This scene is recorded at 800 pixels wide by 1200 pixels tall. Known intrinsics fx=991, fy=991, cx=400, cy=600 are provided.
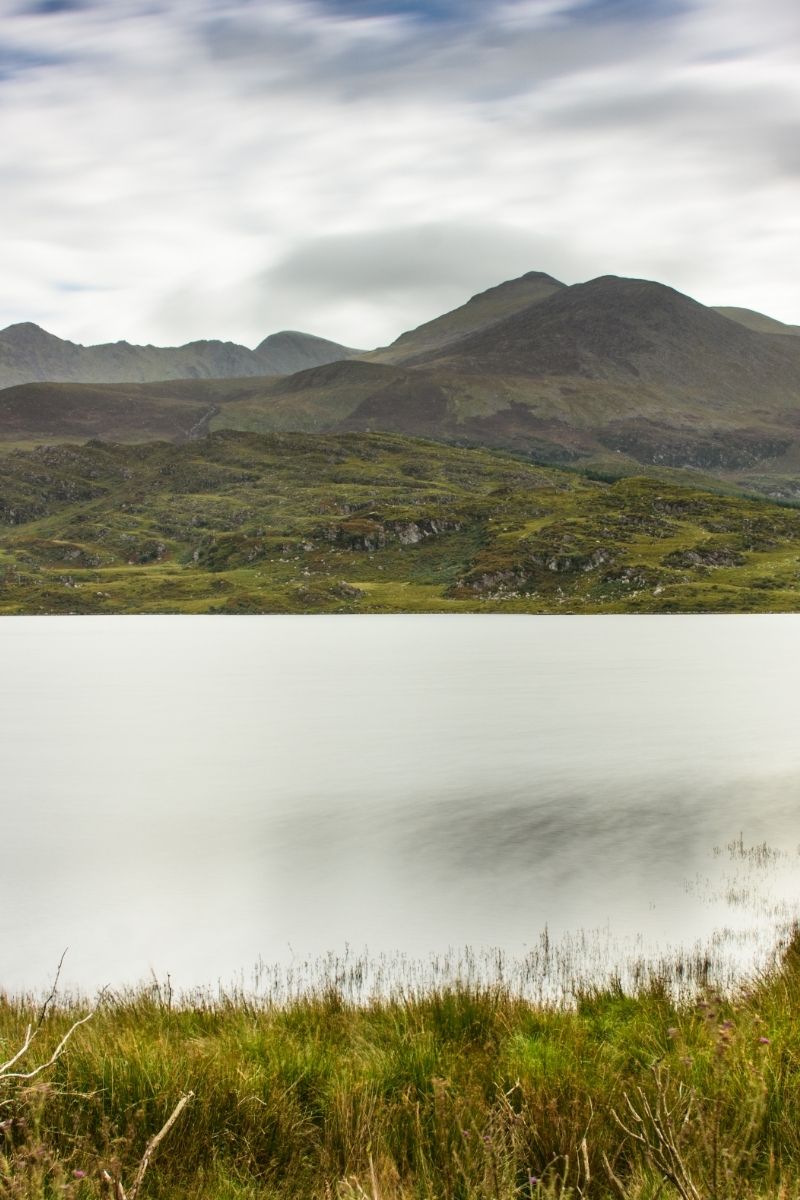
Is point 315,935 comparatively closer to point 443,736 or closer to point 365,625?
point 443,736

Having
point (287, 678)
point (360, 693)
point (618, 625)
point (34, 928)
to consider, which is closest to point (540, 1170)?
point (34, 928)

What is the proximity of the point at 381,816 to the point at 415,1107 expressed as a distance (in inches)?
954

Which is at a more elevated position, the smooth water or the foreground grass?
the foreground grass

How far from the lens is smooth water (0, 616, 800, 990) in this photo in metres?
21.3

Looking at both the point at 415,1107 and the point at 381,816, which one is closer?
the point at 415,1107

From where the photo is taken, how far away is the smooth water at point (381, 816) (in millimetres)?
21266

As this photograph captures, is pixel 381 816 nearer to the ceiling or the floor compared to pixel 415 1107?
nearer to the floor

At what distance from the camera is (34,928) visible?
2172 cm

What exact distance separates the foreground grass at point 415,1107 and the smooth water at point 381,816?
7493mm

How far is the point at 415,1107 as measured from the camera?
9344 mm

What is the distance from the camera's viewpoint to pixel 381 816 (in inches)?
1316

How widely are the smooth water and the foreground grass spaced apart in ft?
24.6

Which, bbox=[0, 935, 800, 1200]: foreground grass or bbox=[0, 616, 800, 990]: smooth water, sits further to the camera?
bbox=[0, 616, 800, 990]: smooth water

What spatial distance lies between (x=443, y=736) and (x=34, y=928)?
31.3m
